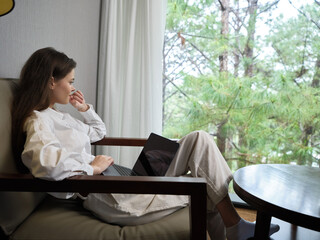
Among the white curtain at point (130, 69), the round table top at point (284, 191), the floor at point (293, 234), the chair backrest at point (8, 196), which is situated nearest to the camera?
the round table top at point (284, 191)

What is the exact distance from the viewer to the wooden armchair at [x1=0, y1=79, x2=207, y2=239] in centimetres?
89

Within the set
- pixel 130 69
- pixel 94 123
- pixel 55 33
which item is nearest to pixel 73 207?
pixel 94 123

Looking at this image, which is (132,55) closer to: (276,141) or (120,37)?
(120,37)

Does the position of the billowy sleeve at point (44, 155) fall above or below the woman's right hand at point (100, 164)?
above

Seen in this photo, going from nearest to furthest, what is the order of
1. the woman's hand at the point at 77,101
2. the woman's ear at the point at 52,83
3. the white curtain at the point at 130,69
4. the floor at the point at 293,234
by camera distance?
1. the woman's ear at the point at 52,83
2. the floor at the point at 293,234
3. the woman's hand at the point at 77,101
4. the white curtain at the point at 130,69

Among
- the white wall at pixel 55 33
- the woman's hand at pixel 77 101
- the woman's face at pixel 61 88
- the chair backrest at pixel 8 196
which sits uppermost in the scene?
the white wall at pixel 55 33

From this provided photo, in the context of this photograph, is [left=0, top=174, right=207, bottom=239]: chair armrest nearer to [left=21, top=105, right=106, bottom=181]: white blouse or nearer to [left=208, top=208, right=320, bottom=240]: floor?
[left=21, top=105, right=106, bottom=181]: white blouse

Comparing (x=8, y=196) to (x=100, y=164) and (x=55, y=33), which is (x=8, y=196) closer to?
(x=100, y=164)

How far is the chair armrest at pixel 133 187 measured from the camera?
882 millimetres

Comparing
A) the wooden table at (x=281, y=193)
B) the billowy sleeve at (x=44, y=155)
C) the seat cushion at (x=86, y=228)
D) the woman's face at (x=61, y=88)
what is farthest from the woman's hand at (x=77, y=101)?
the wooden table at (x=281, y=193)

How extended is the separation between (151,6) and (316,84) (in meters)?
1.36

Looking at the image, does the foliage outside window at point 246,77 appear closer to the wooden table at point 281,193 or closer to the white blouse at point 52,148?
the wooden table at point 281,193

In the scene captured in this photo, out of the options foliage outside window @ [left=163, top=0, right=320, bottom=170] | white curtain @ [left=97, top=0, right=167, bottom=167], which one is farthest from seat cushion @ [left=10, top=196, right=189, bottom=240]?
foliage outside window @ [left=163, top=0, right=320, bottom=170]

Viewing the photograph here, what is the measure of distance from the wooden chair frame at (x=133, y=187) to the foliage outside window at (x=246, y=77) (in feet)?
5.26
